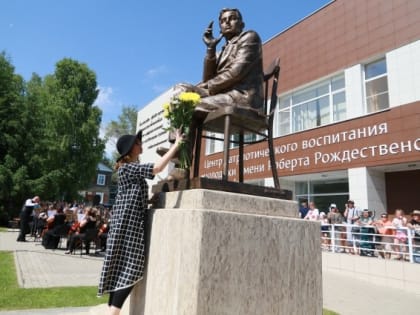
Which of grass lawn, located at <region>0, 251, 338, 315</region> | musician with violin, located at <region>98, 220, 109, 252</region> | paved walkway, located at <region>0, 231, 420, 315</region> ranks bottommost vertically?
paved walkway, located at <region>0, 231, 420, 315</region>

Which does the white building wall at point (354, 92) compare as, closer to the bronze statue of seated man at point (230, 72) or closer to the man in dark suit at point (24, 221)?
the bronze statue of seated man at point (230, 72)

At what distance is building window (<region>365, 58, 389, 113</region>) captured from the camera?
1329cm

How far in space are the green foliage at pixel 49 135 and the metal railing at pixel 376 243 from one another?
21.5 metres

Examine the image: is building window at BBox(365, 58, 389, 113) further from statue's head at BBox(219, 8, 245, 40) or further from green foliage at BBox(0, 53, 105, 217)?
green foliage at BBox(0, 53, 105, 217)

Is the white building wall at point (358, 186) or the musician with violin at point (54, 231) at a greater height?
the white building wall at point (358, 186)

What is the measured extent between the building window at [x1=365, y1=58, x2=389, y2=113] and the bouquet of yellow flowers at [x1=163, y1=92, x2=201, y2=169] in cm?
1237

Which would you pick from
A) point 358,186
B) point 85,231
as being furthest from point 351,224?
point 85,231

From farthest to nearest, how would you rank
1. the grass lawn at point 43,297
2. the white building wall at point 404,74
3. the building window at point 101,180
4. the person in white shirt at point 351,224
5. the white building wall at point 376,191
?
the building window at point 101,180 < the white building wall at point 376,191 < the white building wall at point 404,74 < the person in white shirt at point 351,224 < the grass lawn at point 43,297

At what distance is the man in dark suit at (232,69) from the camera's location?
3357mm

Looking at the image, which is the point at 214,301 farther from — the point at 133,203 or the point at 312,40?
the point at 312,40

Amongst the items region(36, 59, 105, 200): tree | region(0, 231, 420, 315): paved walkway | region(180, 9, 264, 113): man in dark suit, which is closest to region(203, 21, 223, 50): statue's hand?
region(180, 9, 264, 113): man in dark suit

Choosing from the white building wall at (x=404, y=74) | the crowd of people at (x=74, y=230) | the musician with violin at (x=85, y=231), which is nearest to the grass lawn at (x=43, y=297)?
the musician with violin at (x=85, y=231)

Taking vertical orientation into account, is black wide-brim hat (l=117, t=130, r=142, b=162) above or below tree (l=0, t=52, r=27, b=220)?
below

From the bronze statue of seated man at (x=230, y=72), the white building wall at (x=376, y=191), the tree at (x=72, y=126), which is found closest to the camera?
the bronze statue of seated man at (x=230, y=72)
